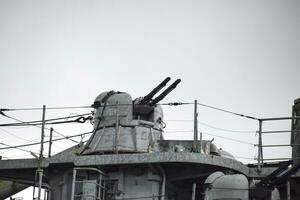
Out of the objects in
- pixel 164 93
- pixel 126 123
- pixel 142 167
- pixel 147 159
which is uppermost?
pixel 164 93

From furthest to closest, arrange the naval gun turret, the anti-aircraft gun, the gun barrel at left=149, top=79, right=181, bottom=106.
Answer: the gun barrel at left=149, top=79, right=181, bottom=106 → the anti-aircraft gun → the naval gun turret

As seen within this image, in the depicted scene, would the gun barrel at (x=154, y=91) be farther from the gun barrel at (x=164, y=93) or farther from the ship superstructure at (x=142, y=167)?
the gun barrel at (x=164, y=93)

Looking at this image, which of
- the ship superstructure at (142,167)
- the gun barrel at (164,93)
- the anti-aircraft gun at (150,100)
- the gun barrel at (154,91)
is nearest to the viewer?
the ship superstructure at (142,167)

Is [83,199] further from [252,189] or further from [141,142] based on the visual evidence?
[252,189]

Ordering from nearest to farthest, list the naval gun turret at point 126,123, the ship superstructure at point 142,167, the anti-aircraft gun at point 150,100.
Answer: the ship superstructure at point 142,167 < the naval gun turret at point 126,123 < the anti-aircraft gun at point 150,100

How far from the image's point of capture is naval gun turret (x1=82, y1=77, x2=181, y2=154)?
651 inches

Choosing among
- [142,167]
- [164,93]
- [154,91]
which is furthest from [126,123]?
[142,167]

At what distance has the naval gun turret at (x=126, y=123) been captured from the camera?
16.5 metres

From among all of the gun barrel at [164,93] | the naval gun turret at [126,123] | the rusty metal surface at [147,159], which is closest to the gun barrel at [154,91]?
the naval gun turret at [126,123]

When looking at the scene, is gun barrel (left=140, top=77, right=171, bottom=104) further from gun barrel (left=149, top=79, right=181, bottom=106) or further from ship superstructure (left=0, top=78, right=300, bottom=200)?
gun barrel (left=149, top=79, right=181, bottom=106)

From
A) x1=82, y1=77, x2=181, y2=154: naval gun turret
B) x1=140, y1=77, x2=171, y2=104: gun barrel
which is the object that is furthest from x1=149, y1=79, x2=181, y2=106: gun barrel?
x1=140, y1=77, x2=171, y2=104: gun barrel

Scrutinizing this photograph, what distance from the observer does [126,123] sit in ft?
55.7

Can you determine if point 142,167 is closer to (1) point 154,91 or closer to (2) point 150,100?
(2) point 150,100

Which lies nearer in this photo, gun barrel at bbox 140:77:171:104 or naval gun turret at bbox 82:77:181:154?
naval gun turret at bbox 82:77:181:154
